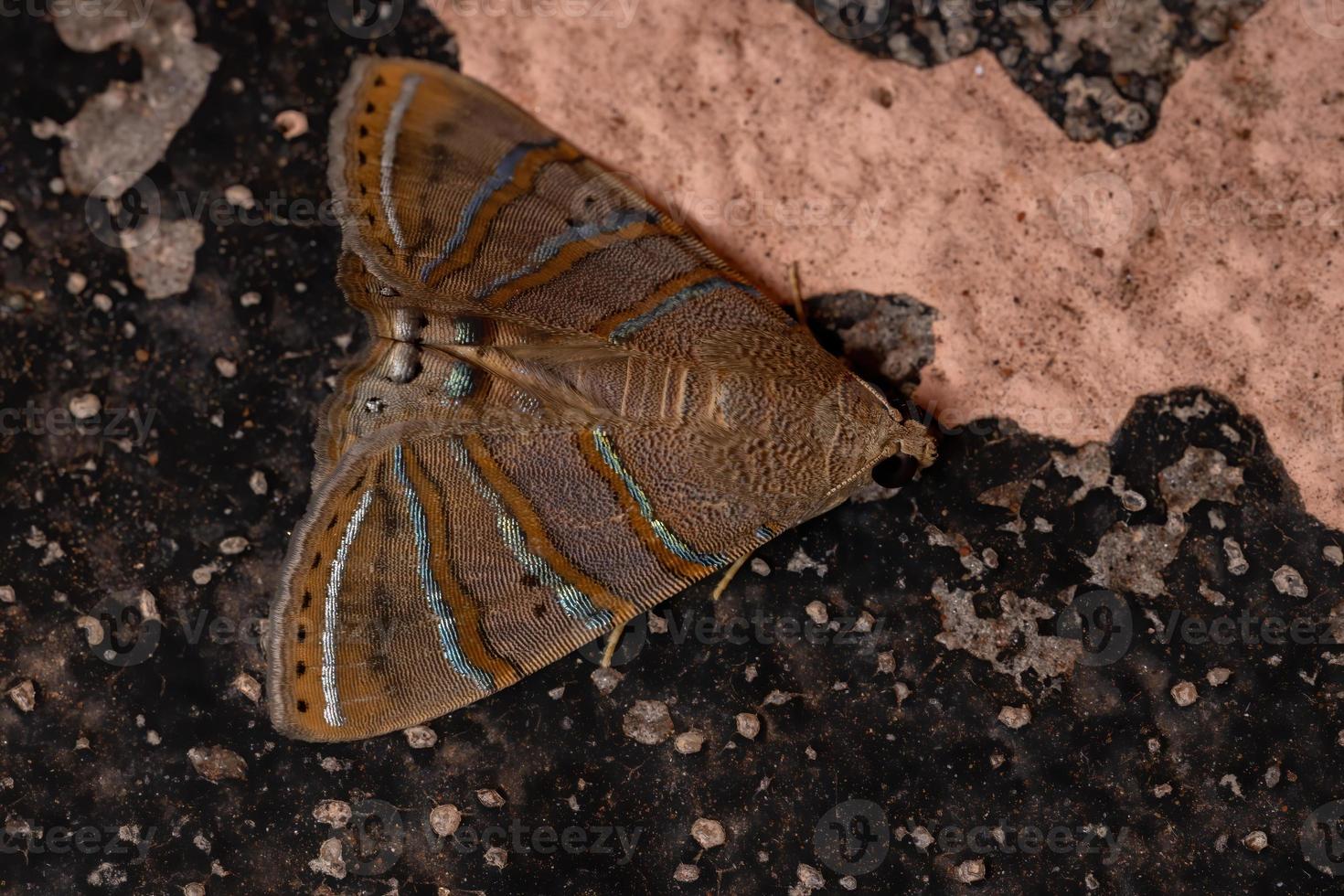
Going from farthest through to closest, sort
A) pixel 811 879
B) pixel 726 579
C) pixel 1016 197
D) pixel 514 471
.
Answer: pixel 1016 197, pixel 726 579, pixel 811 879, pixel 514 471

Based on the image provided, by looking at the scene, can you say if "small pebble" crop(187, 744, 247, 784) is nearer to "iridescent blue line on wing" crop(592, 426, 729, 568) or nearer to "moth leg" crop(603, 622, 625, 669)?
"moth leg" crop(603, 622, 625, 669)

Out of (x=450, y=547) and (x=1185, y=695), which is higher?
(x=1185, y=695)

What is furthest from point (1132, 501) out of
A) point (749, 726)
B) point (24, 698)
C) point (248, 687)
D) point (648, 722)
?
point (24, 698)

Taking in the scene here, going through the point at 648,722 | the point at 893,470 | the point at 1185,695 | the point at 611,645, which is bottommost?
the point at 648,722

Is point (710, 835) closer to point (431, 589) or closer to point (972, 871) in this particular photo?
point (972, 871)

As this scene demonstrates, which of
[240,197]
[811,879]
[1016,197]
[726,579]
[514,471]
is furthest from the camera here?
[240,197]

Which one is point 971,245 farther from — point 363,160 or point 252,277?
point 252,277

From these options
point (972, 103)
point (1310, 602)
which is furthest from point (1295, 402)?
point (972, 103)
